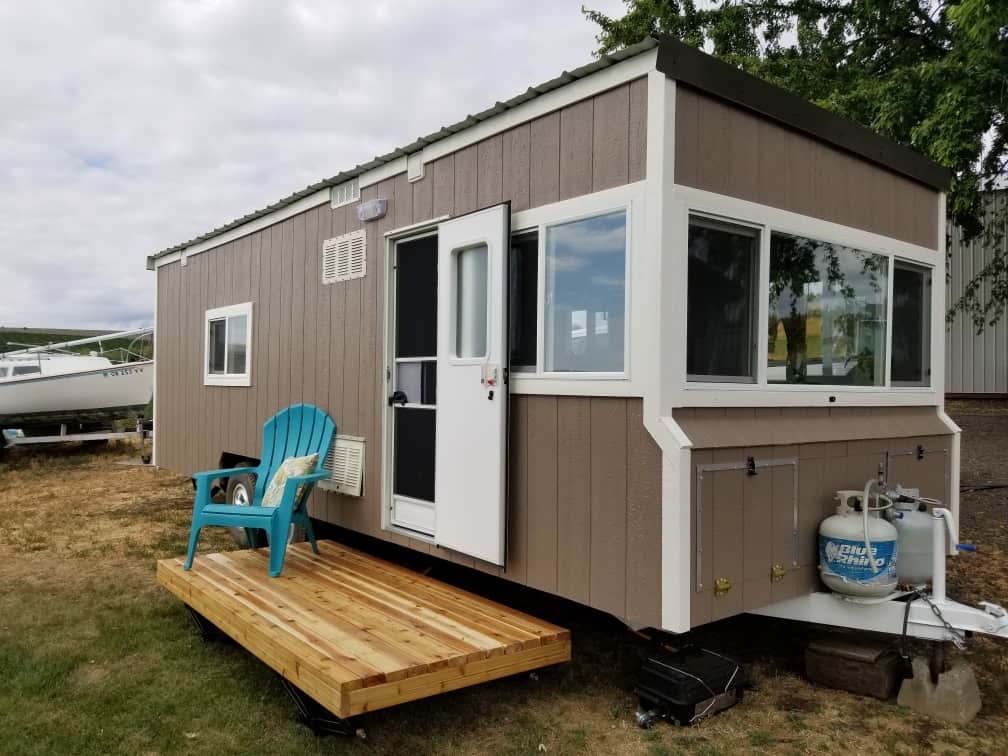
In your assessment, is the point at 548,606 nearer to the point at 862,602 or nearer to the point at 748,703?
the point at 748,703

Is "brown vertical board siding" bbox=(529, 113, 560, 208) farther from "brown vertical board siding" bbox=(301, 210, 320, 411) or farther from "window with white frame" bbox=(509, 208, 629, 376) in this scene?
"brown vertical board siding" bbox=(301, 210, 320, 411)

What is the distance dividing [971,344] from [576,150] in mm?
11147

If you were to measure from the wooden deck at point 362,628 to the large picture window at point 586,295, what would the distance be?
1154 mm

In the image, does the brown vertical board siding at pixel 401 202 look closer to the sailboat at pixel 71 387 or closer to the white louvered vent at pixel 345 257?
the white louvered vent at pixel 345 257

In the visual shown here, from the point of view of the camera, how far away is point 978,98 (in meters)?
6.76

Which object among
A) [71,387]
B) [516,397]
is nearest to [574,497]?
[516,397]

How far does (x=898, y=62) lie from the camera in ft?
30.3

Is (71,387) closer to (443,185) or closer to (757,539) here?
(443,185)

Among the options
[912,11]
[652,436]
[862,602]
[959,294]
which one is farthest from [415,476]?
[959,294]

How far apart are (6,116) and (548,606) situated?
32.4 feet

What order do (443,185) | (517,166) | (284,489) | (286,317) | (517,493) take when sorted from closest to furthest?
1. (517,493)
2. (517,166)
3. (443,185)
4. (284,489)
5. (286,317)

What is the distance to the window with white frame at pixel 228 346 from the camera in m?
6.01

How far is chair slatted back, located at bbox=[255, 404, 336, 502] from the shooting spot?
15.8ft

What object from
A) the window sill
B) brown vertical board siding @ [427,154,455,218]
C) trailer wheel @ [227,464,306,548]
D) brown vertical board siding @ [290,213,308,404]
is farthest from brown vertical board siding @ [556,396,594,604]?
the window sill
